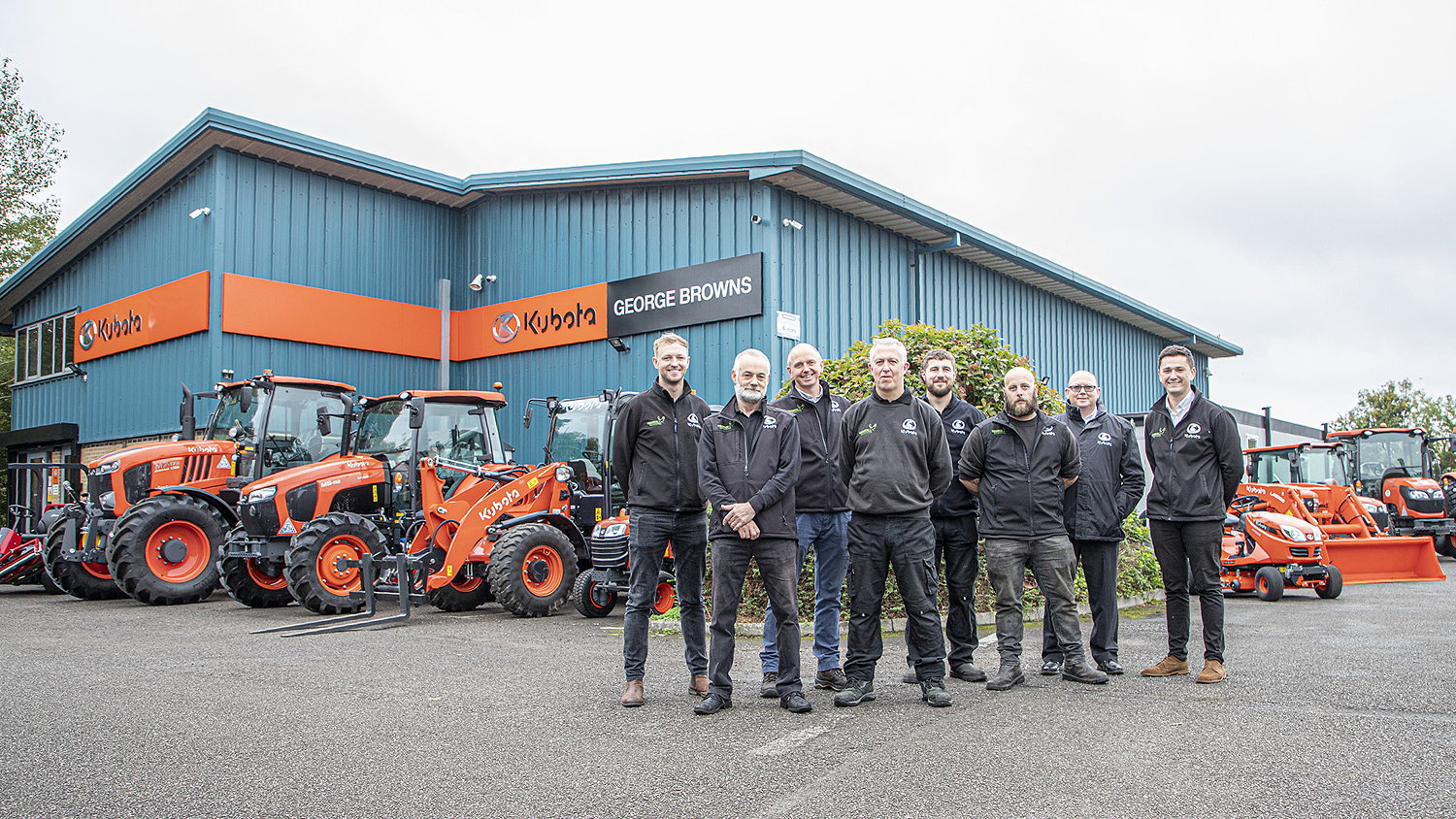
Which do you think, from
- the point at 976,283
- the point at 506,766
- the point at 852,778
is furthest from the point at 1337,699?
the point at 976,283

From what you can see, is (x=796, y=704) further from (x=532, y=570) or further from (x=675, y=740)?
(x=532, y=570)

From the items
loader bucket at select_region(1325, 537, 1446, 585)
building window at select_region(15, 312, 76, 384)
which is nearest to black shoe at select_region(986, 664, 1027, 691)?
loader bucket at select_region(1325, 537, 1446, 585)

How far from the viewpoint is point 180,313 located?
59.7 ft

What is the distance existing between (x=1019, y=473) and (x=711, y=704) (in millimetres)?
2311

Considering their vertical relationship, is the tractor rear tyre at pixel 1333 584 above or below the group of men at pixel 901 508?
below

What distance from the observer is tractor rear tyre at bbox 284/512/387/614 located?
1005 centimetres

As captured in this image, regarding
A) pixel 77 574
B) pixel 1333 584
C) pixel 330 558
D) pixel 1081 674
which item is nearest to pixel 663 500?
pixel 1081 674

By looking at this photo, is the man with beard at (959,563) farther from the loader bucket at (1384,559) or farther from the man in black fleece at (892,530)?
the loader bucket at (1384,559)

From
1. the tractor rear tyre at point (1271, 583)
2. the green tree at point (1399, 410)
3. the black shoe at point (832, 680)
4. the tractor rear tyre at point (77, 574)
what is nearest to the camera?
the black shoe at point (832, 680)

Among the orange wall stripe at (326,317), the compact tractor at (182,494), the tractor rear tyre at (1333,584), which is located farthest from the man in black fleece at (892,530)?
the orange wall stripe at (326,317)

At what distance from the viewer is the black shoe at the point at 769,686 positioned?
575 cm

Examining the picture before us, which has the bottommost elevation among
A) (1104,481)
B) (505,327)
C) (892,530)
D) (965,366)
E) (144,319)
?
(892,530)

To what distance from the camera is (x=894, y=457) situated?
5.67 m

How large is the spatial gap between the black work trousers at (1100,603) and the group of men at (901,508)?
1 cm
